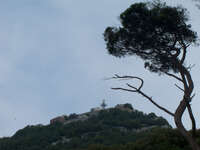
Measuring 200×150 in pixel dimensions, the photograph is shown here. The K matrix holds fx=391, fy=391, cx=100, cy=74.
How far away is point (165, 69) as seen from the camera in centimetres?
1845

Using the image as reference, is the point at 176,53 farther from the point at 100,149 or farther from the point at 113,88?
the point at 100,149

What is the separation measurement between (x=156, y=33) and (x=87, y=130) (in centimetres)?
6389

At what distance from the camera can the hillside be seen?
63.8 m

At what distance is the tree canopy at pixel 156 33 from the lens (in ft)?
57.8

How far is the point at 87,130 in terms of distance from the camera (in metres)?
80.2

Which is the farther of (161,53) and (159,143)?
(159,143)

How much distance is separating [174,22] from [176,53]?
1398 millimetres

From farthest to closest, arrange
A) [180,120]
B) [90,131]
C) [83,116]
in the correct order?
[83,116] → [90,131] → [180,120]

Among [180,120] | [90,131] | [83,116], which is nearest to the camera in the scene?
[180,120]

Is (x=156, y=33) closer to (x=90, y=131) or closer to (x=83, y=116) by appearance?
(x=90, y=131)

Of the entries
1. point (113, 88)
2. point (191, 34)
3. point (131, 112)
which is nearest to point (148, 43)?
point (191, 34)

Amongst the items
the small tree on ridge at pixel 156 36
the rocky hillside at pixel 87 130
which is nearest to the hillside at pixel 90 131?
the rocky hillside at pixel 87 130

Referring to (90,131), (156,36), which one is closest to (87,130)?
(90,131)

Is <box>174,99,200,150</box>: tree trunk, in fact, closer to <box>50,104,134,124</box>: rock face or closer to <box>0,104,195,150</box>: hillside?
<box>0,104,195,150</box>: hillside
